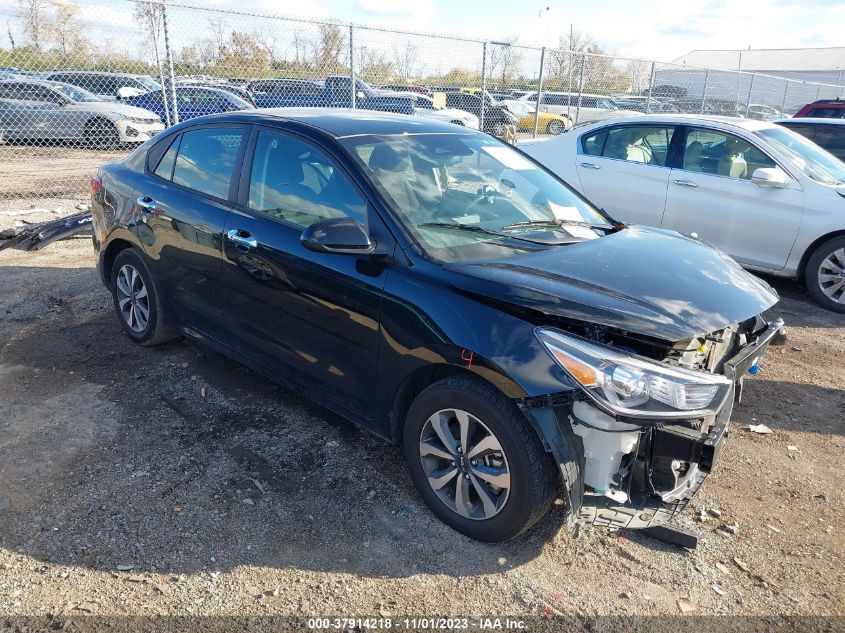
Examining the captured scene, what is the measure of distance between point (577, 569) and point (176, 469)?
81.1 inches

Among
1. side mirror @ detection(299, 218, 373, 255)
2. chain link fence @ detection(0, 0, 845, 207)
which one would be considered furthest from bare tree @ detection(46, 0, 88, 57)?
side mirror @ detection(299, 218, 373, 255)

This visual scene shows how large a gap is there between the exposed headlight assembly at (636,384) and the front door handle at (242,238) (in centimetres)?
192

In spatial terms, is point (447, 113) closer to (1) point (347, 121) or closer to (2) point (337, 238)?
(1) point (347, 121)

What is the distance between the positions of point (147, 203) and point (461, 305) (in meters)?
2.71

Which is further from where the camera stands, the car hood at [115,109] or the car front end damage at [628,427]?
the car hood at [115,109]

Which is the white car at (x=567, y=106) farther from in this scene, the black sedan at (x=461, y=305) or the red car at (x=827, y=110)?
the black sedan at (x=461, y=305)

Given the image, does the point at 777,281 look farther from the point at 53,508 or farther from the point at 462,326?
the point at 53,508

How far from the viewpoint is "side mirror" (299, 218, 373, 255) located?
9.73 ft

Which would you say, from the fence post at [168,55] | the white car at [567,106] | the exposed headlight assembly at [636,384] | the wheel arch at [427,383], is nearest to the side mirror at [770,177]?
the exposed headlight assembly at [636,384]

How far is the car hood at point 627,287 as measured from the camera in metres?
2.61

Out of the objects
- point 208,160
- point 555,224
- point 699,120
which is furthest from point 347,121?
point 699,120

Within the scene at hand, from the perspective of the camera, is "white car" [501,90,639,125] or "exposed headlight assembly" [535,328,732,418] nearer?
"exposed headlight assembly" [535,328,732,418]

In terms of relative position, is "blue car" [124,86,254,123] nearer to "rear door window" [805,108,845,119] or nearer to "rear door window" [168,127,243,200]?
"rear door window" [168,127,243,200]

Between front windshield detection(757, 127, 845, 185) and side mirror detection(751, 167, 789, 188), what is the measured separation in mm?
243
